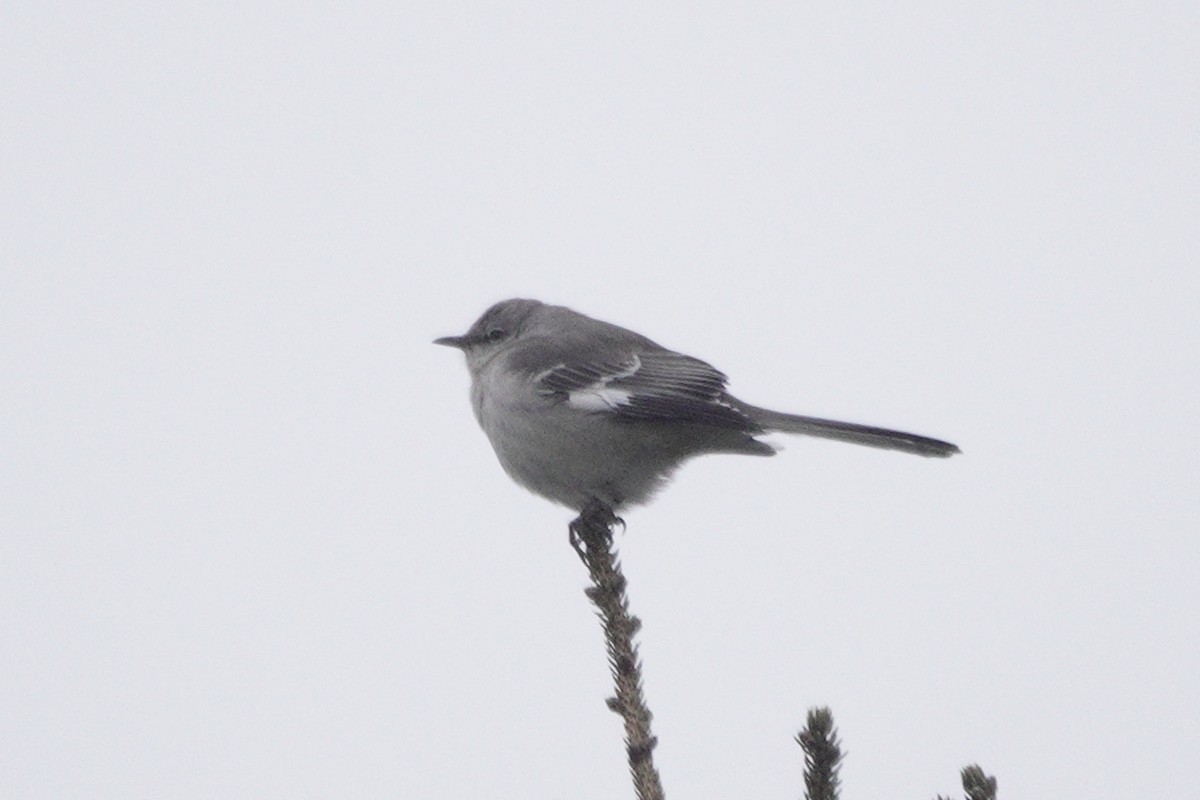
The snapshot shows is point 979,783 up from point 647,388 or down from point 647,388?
down

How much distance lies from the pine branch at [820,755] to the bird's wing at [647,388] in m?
3.11

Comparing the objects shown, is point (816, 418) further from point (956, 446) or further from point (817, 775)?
point (817, 775)

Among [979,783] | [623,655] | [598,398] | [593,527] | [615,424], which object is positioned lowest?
[979,783]

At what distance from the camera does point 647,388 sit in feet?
19.7

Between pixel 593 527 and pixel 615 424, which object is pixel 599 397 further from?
pixel 593 527

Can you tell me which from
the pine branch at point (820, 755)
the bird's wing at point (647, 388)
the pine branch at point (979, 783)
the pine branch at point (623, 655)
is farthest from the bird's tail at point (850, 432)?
the pine branch at point (979, 783)

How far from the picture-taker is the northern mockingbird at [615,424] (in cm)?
576

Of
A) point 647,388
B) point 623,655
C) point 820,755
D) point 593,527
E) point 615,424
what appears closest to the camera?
point 820,755

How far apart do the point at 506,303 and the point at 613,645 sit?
4.23 m

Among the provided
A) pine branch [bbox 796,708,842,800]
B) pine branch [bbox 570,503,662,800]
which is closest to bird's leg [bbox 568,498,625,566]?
pine branch [bbox 570,503,662,800]

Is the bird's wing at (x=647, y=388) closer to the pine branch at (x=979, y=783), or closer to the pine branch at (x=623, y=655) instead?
the pine branch at (x=623, y=655)

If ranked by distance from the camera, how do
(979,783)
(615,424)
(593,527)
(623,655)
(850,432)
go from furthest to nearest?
(615,424)
(850,432)
(593,527)
(623,655)
(979,783)

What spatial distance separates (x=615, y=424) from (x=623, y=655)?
95.3 inches

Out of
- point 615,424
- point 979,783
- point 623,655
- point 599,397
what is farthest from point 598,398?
point 979,783
